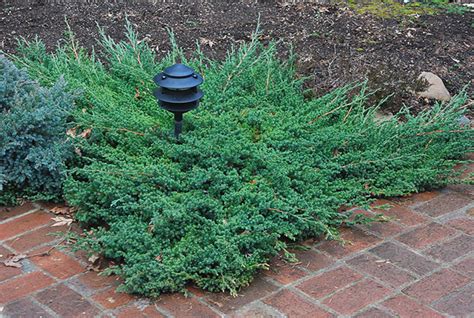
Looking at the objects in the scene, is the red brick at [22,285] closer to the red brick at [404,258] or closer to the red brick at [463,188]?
the red brick at [404,258]

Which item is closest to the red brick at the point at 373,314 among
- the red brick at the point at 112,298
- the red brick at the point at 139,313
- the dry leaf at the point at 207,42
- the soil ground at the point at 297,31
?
the red brick at the point at 139,313

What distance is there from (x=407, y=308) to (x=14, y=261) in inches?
77.5

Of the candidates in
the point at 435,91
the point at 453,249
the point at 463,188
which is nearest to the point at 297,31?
the point at 435,91

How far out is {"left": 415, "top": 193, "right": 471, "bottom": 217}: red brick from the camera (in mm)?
4309

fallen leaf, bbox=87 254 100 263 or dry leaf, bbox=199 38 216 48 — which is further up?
dry leaf, bbox=199 38 216 48

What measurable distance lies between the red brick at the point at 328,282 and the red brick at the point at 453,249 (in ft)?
1.63

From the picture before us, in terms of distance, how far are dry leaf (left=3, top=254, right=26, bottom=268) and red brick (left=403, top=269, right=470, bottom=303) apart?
1.93m

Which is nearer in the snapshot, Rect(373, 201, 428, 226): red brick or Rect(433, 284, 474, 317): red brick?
Rect(433, 284, 474, 317): red brick

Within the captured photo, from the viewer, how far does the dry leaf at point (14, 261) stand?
12.2 ft

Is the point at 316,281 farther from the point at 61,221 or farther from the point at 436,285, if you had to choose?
the point at 61,221

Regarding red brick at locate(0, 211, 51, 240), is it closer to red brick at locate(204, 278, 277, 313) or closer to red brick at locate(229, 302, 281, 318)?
red brick at locate(204, 278, 277, 313)

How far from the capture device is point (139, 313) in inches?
130

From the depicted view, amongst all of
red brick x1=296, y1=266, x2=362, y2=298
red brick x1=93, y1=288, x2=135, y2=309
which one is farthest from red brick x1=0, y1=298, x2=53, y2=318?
red brick x1=296, y1=266, x2=362, y2=298

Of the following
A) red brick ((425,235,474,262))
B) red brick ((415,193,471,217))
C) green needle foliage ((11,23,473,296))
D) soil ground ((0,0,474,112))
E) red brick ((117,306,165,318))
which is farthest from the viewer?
soil ground ((0,0,474,112))
